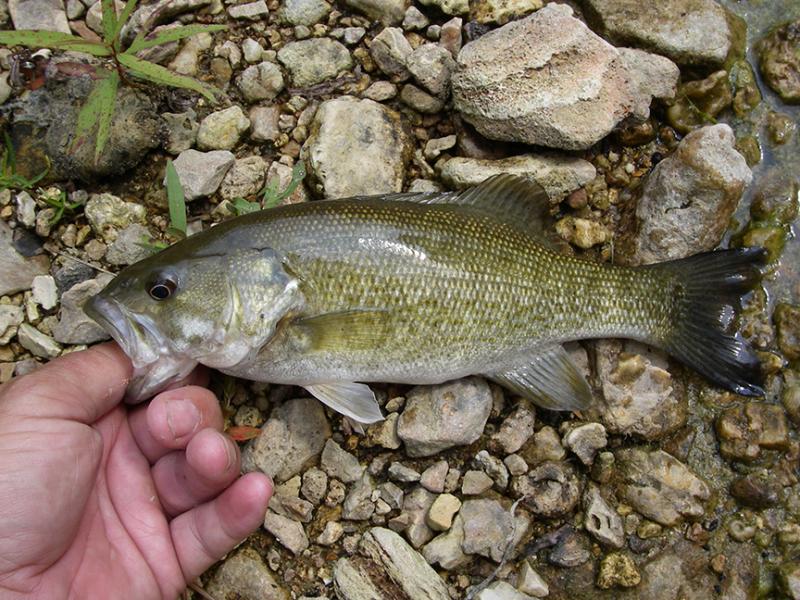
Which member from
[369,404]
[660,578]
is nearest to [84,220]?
[369,404]

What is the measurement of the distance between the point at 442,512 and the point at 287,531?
916mm

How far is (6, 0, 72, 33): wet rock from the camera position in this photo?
4.43m

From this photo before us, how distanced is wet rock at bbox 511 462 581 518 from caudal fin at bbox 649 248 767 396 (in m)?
1.00

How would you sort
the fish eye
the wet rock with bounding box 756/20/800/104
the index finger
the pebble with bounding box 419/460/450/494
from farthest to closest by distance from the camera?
the wet rock with bounding box 756/20/800/104, the pebble with bounding box 419/460/450/494, the fish eye, the index finger

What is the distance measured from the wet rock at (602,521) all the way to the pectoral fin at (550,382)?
1.85 ft

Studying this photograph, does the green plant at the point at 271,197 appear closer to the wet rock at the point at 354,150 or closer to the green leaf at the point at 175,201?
the wet rock at the point at 354,150

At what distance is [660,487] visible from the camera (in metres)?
4.05

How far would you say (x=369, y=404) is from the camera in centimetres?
381

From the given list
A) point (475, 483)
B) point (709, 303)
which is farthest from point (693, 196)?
point (475, 483)

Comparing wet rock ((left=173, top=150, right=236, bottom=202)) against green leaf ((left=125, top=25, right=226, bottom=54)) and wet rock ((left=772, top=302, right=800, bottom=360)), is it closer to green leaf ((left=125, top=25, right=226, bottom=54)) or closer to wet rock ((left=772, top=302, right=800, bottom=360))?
green leaf ((left=125, top=25, right=226, bottom=54))

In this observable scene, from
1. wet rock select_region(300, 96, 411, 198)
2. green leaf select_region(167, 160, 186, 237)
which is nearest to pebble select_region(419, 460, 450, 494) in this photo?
wet rock select_region(300, 96, 411, 198)

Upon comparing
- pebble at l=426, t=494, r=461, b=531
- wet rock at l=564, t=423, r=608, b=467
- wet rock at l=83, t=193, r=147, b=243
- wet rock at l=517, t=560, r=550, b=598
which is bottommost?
wet rock at l=517, t=560, r=550, b=598

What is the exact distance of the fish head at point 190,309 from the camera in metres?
3.45

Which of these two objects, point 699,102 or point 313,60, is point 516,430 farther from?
point 313,60
